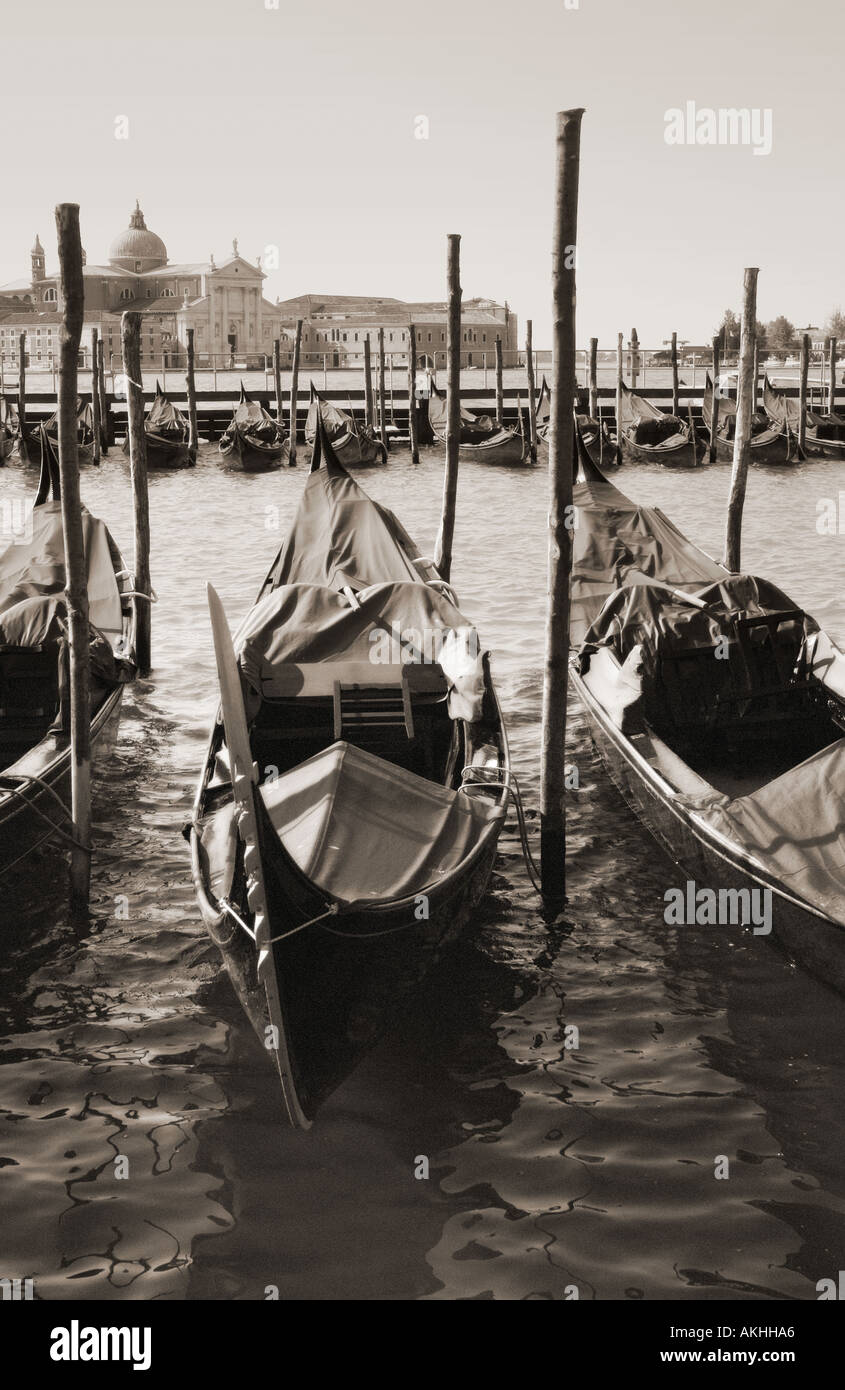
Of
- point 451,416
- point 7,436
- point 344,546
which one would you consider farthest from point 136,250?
point 344,546

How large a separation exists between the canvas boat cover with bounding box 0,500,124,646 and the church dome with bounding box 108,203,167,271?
73.2 m

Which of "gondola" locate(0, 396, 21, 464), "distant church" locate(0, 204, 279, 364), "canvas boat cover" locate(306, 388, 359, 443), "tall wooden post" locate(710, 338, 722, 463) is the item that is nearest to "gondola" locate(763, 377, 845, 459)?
"tall wooden post" locate(710, 338, 722, 463)

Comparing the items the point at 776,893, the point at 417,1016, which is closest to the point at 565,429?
the point at 776,893

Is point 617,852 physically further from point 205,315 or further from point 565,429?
point 205,315

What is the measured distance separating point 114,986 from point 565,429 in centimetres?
251

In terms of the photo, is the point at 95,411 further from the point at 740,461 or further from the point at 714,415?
the point at 740,461

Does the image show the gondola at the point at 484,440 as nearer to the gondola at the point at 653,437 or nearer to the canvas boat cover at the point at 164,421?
the gondola at the point at 653,437

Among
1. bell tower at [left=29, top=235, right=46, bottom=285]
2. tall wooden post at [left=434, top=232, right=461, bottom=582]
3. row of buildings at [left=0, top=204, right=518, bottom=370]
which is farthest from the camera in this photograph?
bell tower at [left=29, top=235, right=46, bottom=285]

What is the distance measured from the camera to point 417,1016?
13.9ft

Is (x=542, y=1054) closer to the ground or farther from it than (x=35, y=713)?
closer to the ground

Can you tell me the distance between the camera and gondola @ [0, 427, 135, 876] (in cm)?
482

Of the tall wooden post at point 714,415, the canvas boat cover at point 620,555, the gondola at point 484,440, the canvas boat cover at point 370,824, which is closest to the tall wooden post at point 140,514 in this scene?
the canvas boat cover at point 620,555

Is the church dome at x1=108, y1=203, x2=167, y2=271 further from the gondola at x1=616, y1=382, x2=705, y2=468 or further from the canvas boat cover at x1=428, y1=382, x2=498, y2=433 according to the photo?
the gondola at x1=616, y1=382, x2=705, y2=468
